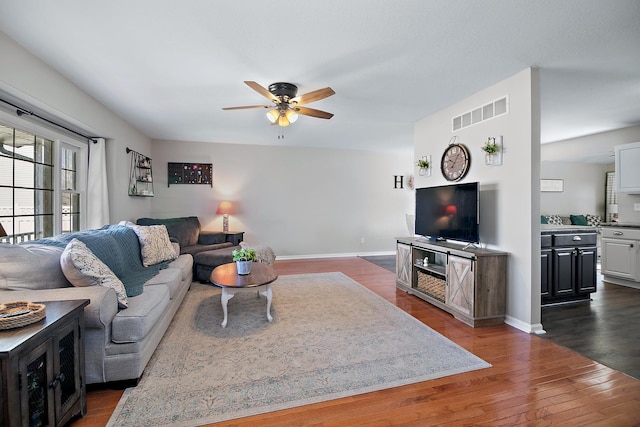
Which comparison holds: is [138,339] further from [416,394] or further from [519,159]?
[519,159]

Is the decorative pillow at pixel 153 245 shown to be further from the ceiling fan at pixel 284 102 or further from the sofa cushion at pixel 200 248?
the ceiling fan at pixel 284 102

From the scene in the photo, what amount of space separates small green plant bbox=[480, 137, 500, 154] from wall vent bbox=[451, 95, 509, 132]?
0.90 feet

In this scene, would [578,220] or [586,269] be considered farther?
[578,220]

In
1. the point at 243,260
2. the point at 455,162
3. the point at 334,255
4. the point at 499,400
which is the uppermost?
the point at 455,162

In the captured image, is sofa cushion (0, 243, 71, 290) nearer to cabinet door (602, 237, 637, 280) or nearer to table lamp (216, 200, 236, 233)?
table lamp (216, 200, 236, 233)

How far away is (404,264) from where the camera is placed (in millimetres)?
4191

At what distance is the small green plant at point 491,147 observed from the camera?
3.19 metres

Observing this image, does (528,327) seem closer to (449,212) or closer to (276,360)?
(449,212)

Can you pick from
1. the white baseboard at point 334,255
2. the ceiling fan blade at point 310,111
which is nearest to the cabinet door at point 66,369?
the ceiling fan blade at point 310,111

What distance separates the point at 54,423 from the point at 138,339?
583 mm

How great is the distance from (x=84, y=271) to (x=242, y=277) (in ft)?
4.43

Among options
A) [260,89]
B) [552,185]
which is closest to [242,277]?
[260,89]

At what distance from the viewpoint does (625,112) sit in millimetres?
4094

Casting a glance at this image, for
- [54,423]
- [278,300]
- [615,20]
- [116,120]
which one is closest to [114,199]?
[116,120]
